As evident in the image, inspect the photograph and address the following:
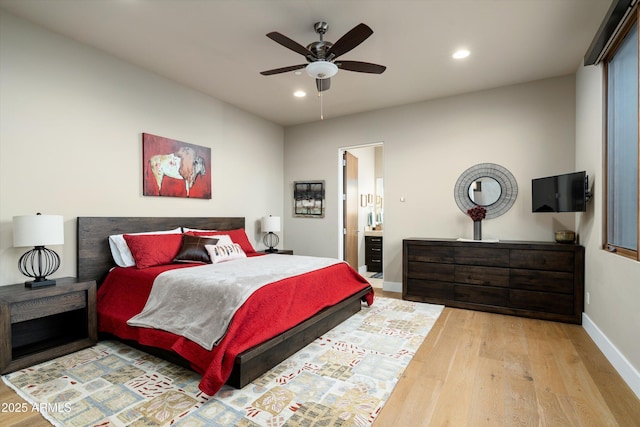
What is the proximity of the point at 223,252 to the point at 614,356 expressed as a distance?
143 inches

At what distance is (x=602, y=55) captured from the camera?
2713 millimetres

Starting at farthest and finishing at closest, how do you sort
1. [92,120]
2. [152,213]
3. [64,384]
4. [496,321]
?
[152,213] → [496,321] → [92,120] → [64,384]

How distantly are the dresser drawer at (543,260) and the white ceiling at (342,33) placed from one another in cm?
213

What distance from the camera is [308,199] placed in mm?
5781

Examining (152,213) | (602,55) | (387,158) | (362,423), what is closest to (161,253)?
(152,213)

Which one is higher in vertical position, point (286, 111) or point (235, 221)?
point (286, 111)

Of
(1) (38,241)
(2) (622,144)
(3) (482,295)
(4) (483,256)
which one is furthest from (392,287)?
(1) (38,241)

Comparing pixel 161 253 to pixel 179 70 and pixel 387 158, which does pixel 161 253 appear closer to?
pixel 179 70

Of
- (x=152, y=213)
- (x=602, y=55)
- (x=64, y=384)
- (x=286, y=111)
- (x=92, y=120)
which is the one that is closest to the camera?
(x=64, y=384)

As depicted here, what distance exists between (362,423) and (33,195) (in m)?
3.26

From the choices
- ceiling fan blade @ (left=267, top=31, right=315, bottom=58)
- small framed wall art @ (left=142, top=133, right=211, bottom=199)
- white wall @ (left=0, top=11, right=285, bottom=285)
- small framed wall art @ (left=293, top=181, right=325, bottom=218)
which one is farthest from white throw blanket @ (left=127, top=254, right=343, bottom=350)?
small framed wall art @ (left=293, top=181, right=325, bottom=218)

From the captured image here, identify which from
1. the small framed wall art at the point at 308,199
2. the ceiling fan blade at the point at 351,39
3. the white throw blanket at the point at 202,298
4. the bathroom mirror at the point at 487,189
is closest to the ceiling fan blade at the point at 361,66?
the ceiling fan blade at the point at 351,39

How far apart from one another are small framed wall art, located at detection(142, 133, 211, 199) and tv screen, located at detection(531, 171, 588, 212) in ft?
13.7

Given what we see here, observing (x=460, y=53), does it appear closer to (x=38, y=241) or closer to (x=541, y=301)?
(x=541, y=301)
